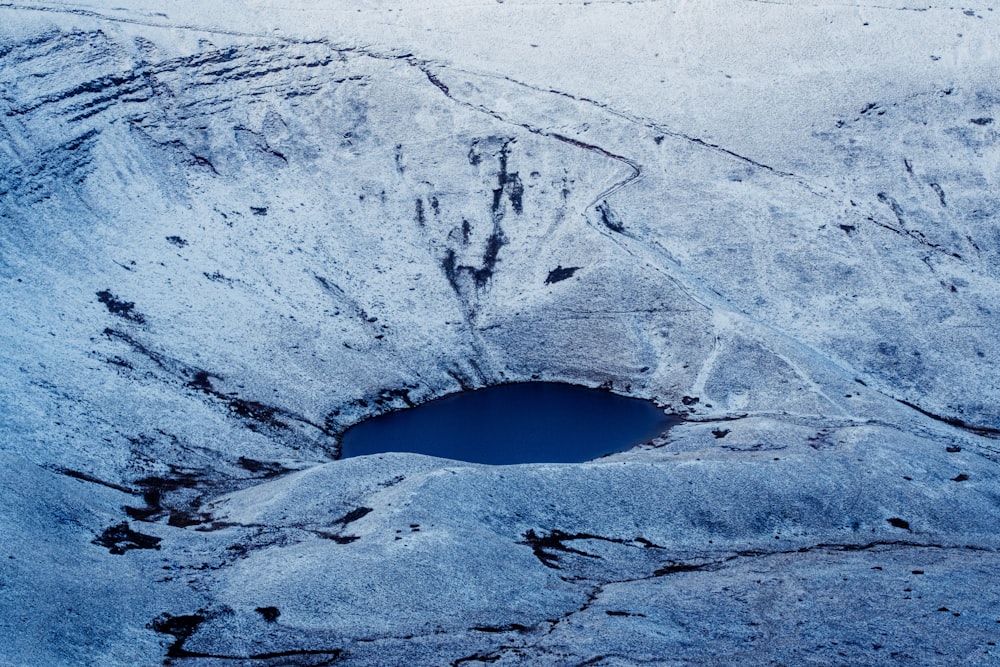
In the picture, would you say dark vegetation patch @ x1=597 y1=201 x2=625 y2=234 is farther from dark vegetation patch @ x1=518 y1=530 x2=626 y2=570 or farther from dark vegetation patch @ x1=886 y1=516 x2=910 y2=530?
dark vegetation patch @ x1=518 y1=530 x2=626 y2=570

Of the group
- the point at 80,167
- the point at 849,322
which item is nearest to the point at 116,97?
the point at 80,167

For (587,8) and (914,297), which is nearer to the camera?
(914,297)

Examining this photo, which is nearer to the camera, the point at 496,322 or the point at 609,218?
the point at 496,322

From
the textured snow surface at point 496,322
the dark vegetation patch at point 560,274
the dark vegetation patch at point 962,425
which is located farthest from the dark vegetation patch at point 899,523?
the dark vegetation patch at point 560,274

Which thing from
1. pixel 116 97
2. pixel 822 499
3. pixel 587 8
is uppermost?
pixel 587 8

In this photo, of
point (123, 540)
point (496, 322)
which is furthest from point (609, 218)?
point (123, 540)

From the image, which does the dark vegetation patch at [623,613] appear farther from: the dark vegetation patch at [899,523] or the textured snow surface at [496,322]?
the dark vegetation patch at [899,523]

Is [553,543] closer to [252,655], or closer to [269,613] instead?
[269,613]

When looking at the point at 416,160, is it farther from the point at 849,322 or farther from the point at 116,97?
the point at 849,322
